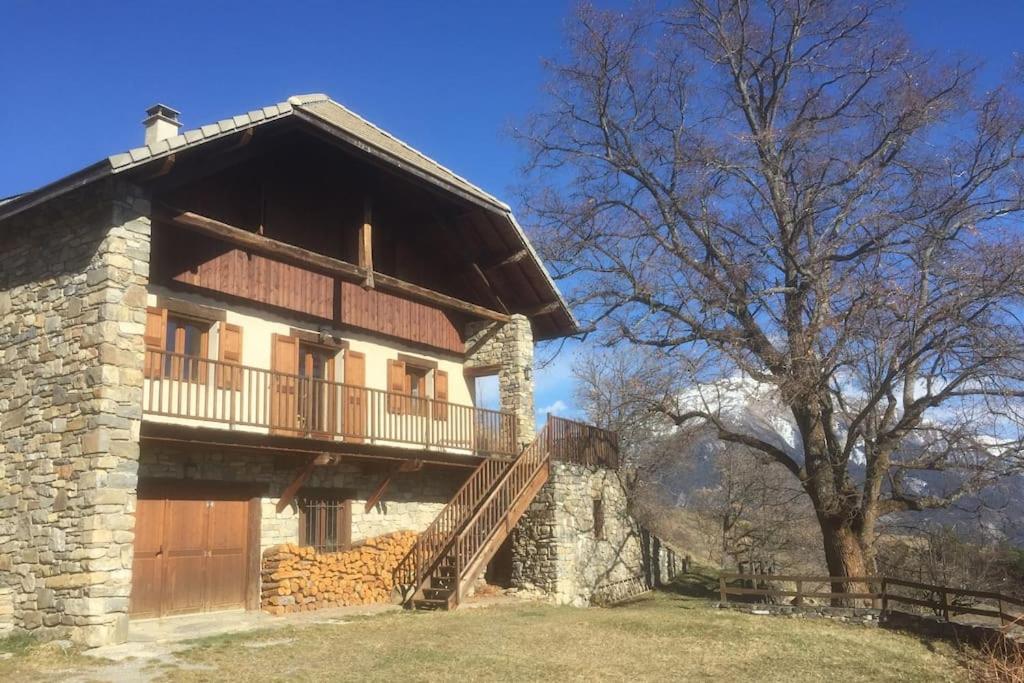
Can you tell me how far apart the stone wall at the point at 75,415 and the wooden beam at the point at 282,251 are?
1.09m

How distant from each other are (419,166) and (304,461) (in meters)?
5.58

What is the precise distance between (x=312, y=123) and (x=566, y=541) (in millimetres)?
10431

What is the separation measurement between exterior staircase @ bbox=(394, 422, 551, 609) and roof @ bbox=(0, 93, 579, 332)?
4.62 metres

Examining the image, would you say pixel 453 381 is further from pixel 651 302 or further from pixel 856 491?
pixel 856 491

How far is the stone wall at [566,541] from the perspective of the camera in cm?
1848

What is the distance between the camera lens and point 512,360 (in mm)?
19578

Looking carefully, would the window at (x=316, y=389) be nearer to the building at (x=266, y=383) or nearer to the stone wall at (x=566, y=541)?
the building at (x=266, y=383)

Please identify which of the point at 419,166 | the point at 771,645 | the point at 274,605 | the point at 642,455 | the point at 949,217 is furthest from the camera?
the point at 642,455

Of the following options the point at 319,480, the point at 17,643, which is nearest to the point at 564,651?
the point at 319,480

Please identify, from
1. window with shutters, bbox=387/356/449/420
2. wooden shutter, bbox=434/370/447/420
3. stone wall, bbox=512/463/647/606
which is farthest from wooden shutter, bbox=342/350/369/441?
stone wall, bbox=512/463/647/606

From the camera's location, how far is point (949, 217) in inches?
689

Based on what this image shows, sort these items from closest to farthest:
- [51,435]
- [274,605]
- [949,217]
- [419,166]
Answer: [51,435], [274,605], [419,166], [949,217]

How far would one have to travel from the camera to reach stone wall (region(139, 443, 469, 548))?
13430 millimetres

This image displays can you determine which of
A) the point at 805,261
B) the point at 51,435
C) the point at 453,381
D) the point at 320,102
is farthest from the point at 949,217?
the point at 51,435
